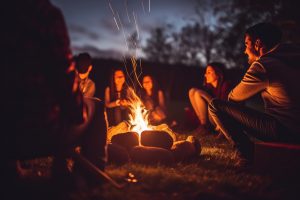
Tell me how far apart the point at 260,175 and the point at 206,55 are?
1309 inches

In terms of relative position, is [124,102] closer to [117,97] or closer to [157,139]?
[117,97]

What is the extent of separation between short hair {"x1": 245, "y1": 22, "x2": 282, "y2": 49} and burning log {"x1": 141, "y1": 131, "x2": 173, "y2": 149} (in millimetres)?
1717

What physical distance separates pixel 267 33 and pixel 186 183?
1929mm

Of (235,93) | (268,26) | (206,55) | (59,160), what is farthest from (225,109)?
(206,55)

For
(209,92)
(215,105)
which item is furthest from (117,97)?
(215,105)

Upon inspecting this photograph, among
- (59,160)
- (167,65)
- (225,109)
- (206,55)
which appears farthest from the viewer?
(206,55)

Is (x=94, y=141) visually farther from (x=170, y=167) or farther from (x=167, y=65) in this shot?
(x=167, y=65)

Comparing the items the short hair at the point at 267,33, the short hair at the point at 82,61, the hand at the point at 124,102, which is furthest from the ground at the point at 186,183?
the hand at the point at 124,102

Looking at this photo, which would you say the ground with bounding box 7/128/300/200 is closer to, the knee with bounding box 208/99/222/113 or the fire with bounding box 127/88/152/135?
the knee with bounding box 208/99/222/113

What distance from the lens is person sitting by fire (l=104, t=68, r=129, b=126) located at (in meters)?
7.70

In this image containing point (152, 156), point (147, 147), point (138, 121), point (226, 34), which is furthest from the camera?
point (226, 34)

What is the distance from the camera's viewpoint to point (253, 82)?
3.86m

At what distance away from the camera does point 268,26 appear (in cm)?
391

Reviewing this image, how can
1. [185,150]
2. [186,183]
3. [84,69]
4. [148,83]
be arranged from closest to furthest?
1. [186,183]
2. [185,150]
3. [84,69]
4. [148,83]
